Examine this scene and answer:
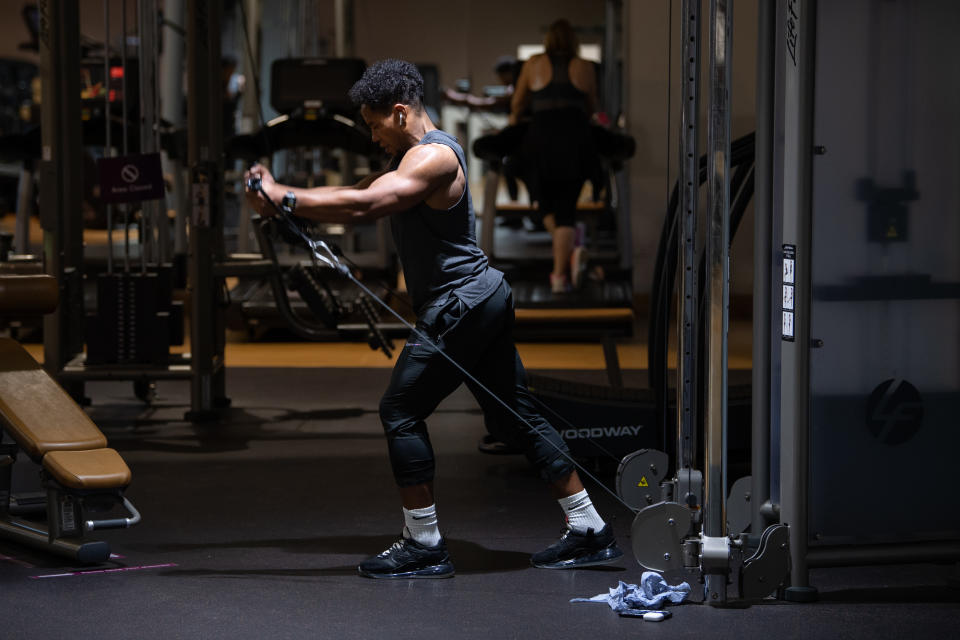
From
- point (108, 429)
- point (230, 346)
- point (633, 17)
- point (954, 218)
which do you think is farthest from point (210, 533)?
point (633, 17)

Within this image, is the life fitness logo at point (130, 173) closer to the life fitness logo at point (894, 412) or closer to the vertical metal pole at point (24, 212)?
the vertical metal pole at point (24, 212)

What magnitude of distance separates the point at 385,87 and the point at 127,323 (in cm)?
293

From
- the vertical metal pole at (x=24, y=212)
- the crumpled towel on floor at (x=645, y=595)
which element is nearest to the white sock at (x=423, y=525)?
the crumpled towel on floor at (x=645, y=595)

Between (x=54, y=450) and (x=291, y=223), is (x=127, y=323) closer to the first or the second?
(x=54, y=450)

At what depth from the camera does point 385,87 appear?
3.55m

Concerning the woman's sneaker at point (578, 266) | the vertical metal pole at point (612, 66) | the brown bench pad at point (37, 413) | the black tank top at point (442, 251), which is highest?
the vertical metal pole at point (612, 66)

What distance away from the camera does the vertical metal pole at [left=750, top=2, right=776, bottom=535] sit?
3420 mm

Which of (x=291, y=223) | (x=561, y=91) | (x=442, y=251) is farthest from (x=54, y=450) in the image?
(x=561, y=91)

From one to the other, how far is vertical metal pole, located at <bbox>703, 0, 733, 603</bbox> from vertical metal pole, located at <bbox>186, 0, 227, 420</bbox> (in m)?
3.23

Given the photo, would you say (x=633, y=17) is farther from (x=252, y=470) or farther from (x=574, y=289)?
(x=252, y=470)

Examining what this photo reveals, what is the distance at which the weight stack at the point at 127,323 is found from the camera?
6.01m

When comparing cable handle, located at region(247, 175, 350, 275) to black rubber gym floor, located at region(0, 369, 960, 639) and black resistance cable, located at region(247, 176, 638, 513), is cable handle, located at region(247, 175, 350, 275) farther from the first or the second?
black rubber gym floor, located at region(0, 369, 960, 639)

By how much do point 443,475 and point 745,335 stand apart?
3.96 m

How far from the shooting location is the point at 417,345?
11.9ft
